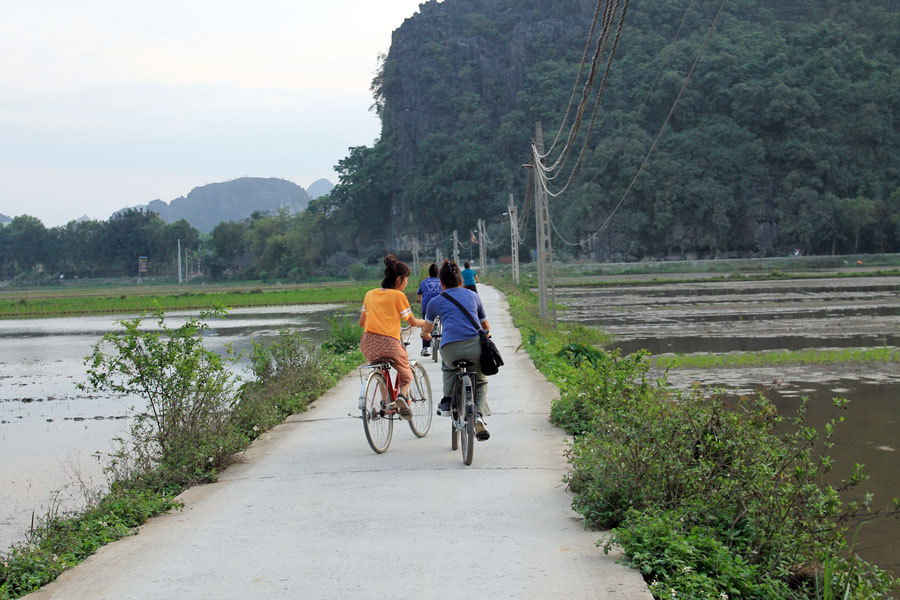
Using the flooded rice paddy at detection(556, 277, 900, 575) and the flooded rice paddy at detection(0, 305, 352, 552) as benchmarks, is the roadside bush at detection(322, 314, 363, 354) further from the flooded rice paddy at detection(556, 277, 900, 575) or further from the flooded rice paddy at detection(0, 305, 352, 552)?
the flooded rice paddy at detection(556, 277, 900, 575)

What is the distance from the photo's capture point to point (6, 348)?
26.5 meters

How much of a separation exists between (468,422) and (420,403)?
1607 millimetres

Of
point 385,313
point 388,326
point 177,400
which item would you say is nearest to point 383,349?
point 388,326

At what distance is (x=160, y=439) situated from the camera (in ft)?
24.2

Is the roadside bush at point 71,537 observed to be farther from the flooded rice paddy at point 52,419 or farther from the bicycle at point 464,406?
the bicycle at point 464,406

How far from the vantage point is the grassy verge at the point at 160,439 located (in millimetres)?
5215

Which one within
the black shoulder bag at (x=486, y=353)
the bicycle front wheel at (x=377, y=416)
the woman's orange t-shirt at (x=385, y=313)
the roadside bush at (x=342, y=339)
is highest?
the woman's orange t-shirt at (x=385, y=313)

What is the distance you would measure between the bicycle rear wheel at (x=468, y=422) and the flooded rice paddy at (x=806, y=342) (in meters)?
2.26

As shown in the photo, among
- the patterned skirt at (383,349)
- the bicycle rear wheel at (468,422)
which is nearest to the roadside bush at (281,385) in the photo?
the patterned skirt at (383,349)

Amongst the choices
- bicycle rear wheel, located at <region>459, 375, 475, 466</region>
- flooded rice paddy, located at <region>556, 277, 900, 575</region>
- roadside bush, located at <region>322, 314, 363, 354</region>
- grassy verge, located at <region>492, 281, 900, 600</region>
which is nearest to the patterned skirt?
bicycle rear wheel, located at <region>459, 375, 475, 466</region>

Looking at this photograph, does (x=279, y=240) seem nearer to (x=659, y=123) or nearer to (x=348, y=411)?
(x=659, y=123)

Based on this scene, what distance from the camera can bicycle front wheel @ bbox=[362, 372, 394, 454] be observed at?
739 cm

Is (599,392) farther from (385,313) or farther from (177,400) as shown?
(177,400)

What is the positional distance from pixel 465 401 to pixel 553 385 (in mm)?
5097
